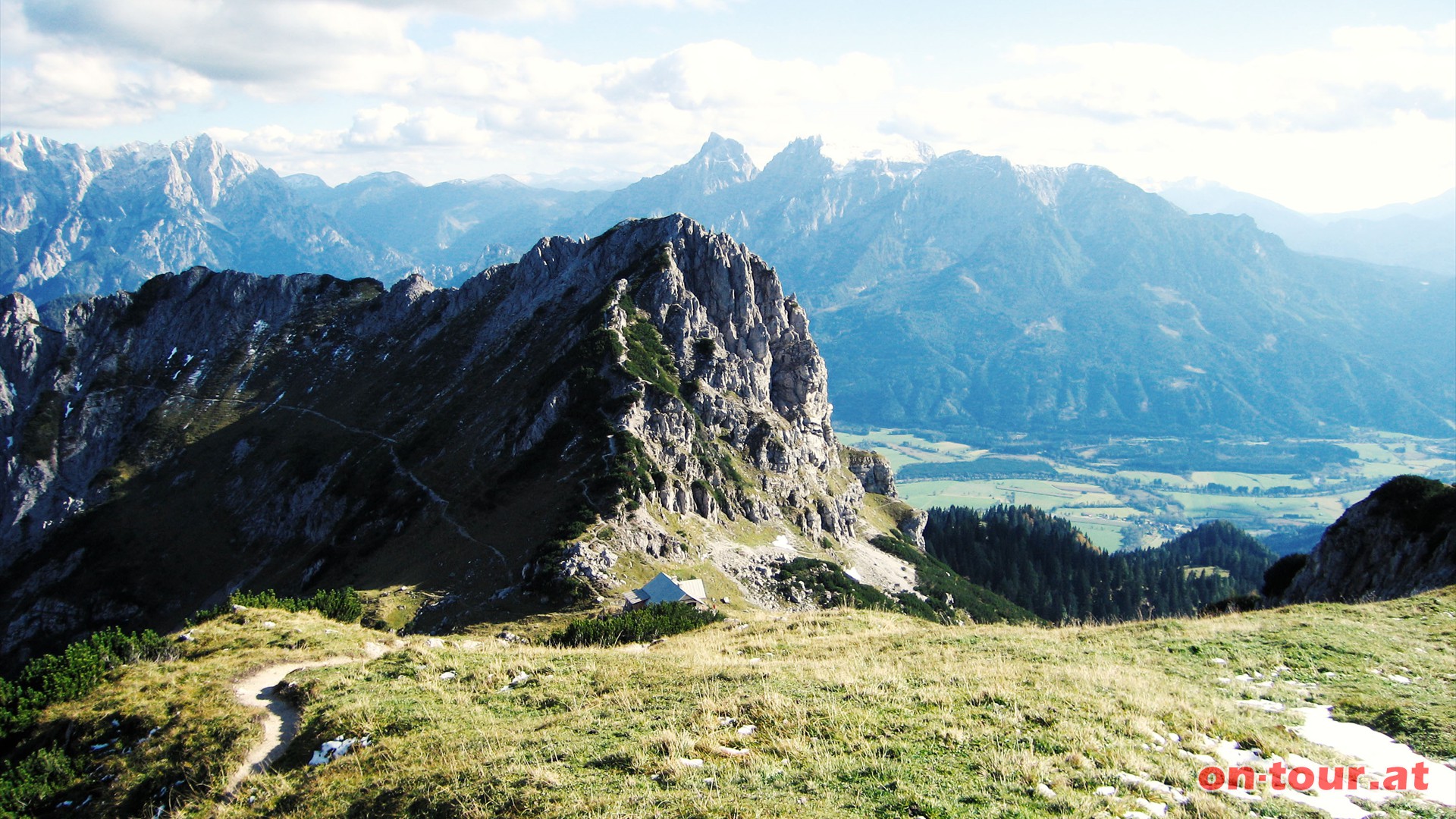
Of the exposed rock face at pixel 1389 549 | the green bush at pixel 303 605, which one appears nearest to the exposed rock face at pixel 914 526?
the exposed rock face at pixel 1389 549

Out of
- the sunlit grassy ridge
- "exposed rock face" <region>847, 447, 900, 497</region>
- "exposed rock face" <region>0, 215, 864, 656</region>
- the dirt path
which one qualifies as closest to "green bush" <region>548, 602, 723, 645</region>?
the sunlit grassy ridge

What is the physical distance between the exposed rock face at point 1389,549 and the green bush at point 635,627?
142 ft

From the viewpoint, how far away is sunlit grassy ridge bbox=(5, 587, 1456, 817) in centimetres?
1764

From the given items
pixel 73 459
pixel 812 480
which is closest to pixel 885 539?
pixel 812 480

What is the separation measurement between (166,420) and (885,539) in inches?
6005

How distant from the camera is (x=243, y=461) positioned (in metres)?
143

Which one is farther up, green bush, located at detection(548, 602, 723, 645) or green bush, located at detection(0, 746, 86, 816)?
green bush, located at detection(0, 746, 86, 816)

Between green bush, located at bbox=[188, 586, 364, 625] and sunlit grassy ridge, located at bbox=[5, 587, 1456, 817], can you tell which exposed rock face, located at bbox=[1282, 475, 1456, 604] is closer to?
sunlit grassy ridge, located at bbox=[5, 587, 1456, 817]

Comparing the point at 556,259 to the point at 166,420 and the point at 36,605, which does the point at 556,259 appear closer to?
the point at 166,420

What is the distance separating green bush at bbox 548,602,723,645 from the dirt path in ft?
41.1

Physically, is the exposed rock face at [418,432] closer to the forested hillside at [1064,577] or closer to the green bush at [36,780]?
the forested hillside at [1064,577]

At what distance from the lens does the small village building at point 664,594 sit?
71938 mm

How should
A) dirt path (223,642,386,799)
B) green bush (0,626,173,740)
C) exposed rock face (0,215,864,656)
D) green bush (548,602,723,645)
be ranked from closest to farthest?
dirt path (223,642,386,799) < green bush (0,626,173,740) < green bush (548,602,723,645) < exposed rock face (0,215,864,656)

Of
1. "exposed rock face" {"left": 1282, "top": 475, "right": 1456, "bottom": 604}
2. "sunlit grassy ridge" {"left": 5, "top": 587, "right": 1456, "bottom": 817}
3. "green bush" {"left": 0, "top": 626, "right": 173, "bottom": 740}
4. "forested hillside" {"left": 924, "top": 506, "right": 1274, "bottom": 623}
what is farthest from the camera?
"forested hillside" {"left": 924, "top": 506, "right": 1274, "bottom": 623}
